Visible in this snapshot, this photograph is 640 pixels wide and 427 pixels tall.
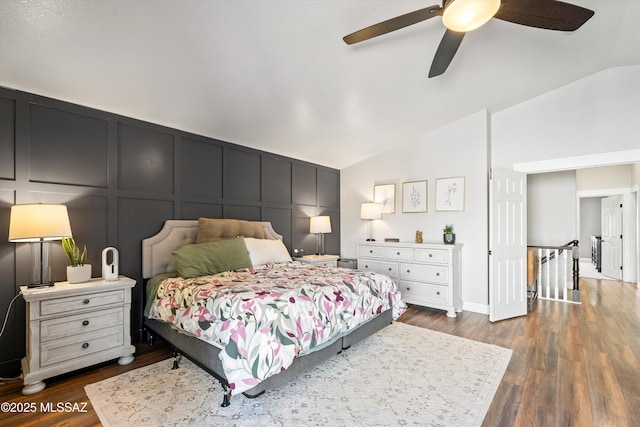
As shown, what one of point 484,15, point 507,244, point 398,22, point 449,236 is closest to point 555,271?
point 507,244

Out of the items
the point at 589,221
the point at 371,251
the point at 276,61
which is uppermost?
the point at 276,61

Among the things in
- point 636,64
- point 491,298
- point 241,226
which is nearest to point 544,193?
point 636,64

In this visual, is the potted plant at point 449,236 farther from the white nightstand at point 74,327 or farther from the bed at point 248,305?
the white nightstand at point 74,327

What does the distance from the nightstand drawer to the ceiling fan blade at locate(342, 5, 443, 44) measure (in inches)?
124

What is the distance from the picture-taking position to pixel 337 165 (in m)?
5.87

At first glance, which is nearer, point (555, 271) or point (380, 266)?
point (380, 266)

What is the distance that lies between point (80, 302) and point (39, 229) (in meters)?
0.67

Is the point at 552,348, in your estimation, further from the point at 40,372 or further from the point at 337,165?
the point at 40,372

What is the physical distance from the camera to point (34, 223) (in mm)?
2252

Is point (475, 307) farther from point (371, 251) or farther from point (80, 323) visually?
point (80, 323)

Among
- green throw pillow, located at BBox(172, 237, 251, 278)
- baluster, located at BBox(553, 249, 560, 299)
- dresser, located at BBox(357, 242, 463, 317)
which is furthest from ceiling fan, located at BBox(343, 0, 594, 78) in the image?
baluster, located at BBox(553, 249, 560, 299)

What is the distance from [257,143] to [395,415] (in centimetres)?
371

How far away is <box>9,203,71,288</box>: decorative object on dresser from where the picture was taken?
7.30ft

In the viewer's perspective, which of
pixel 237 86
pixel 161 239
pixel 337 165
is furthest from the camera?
pixel 337 165
